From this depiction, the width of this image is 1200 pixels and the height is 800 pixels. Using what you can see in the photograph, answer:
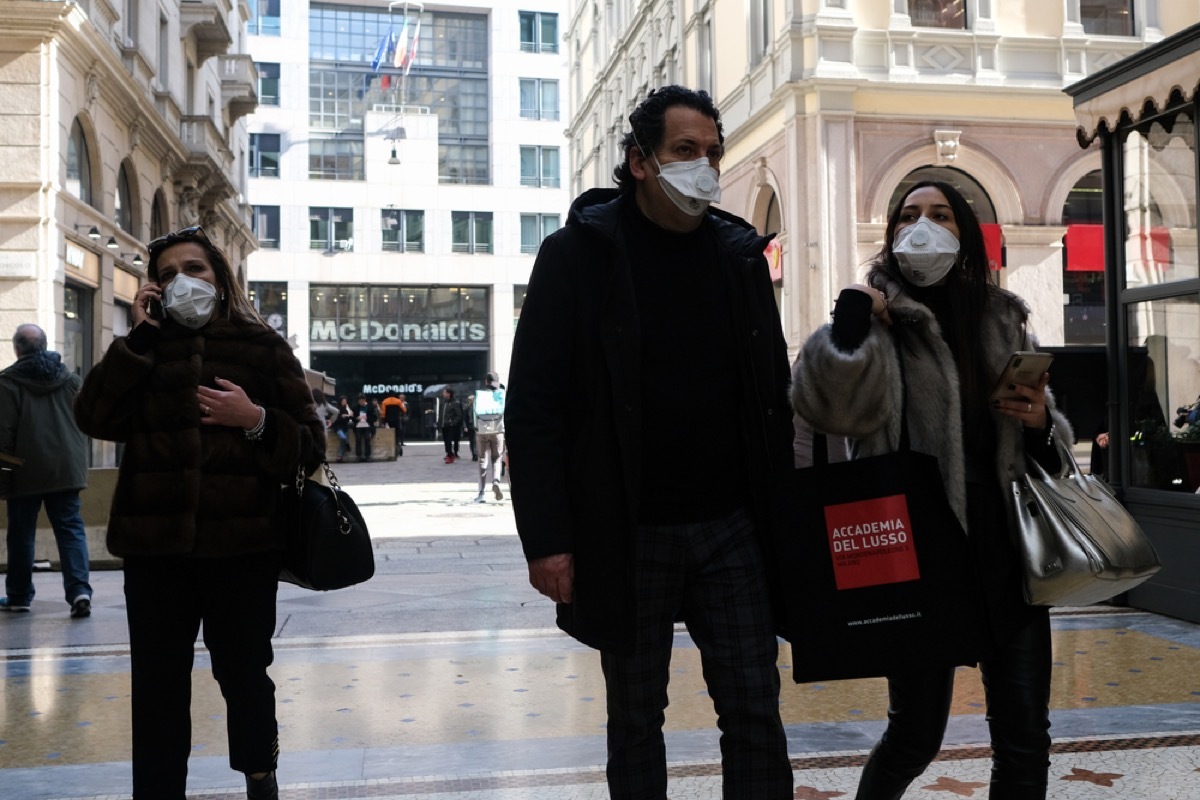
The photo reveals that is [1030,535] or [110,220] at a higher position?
[110,220]

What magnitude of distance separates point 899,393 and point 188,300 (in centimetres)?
197

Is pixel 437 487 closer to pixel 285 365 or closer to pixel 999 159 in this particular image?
pixel 999 159

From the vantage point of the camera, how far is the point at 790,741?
199 inches

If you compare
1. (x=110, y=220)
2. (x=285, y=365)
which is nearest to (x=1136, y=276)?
(x=285, y=365)

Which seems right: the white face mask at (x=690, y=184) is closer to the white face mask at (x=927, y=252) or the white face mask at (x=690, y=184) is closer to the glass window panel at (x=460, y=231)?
the white face mask at (x=927, y=252)

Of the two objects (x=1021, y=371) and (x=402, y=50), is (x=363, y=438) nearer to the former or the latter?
(x=402, y=50)

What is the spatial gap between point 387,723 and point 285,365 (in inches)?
84.6

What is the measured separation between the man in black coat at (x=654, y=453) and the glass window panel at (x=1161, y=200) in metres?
5.59

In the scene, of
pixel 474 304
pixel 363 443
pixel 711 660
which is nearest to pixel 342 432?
pixel 363 443

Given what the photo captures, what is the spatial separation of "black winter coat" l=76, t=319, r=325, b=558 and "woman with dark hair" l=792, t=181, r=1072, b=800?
60.8 inches

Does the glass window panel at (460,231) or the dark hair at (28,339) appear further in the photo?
the glass window panel at (460,231)

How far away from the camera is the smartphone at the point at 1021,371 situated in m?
3.23

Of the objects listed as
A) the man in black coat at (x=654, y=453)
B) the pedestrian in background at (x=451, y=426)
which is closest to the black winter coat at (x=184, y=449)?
the man in black coat at (x=654, y=453)

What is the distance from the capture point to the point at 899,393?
10.9 ft
